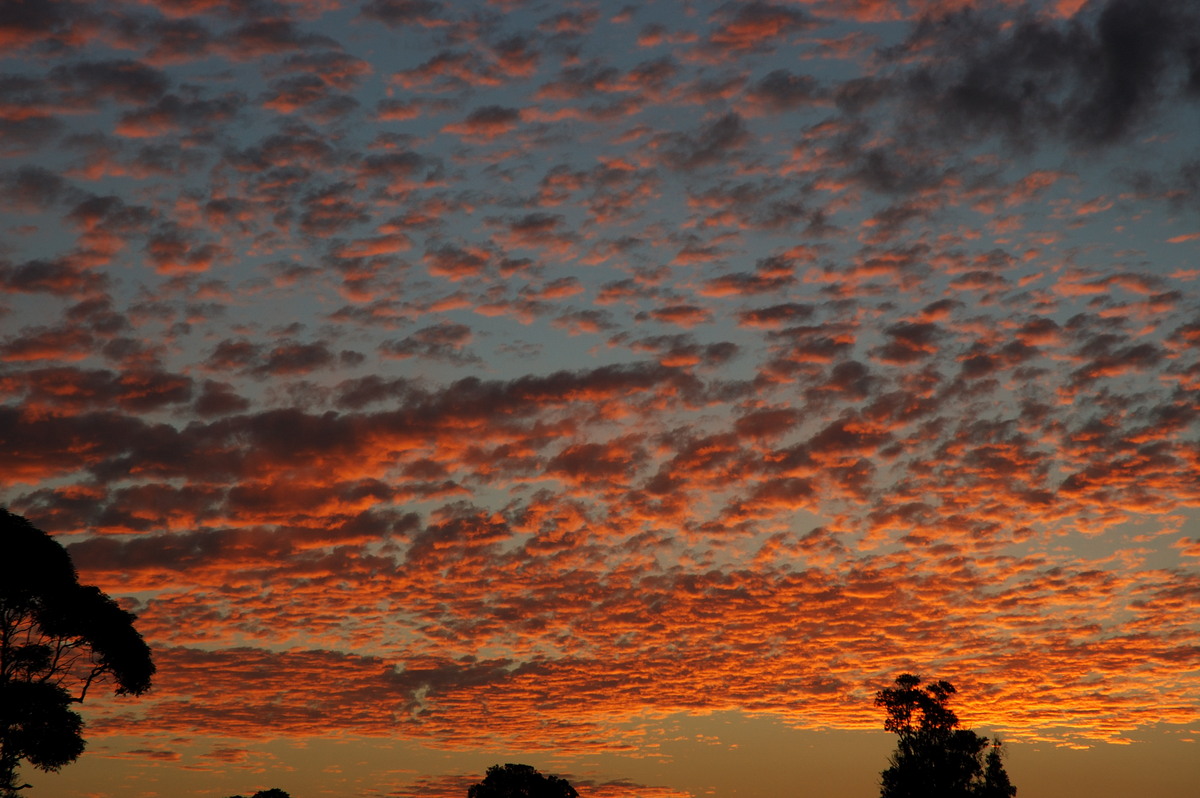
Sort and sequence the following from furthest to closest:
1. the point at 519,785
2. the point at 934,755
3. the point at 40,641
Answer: the point at 519,785 < the point at 934,755 < the point at 40,641

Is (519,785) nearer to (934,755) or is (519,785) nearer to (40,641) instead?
(934,755)

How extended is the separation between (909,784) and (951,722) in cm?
564

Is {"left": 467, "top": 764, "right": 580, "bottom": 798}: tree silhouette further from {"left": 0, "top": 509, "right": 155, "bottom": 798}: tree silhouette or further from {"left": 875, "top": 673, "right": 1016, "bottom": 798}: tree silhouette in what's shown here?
{"left": 0, "top": 509, "right": 155, "bottom": 798}: tree silhouette

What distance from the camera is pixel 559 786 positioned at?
358ft

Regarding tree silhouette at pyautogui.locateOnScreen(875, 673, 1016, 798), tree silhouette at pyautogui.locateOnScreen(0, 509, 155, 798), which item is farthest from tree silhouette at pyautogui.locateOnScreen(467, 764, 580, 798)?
tree silhouette at pyautogui.locateOnScreen(0, 509, 155, 798)

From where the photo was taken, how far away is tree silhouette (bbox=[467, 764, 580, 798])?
108 meters

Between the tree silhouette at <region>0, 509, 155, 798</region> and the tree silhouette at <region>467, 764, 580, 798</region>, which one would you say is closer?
the tree silhouette at <region>0, 509, 155, 798</region>

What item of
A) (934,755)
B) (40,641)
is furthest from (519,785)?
(40,641)

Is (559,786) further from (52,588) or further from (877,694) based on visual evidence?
(52,588)

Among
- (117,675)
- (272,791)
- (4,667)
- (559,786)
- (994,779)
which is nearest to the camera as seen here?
(4,667)

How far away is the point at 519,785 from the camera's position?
109562 mm

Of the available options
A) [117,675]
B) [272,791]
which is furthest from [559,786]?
[117,675]

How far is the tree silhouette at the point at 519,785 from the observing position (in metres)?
108

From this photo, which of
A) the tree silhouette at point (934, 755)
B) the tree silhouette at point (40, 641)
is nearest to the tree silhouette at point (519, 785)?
the tree silhouette at point (934, 755)
